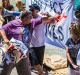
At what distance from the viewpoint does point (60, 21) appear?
9.47m

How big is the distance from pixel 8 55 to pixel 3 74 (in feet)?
→ 1.17

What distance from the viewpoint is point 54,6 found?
9.93 meters

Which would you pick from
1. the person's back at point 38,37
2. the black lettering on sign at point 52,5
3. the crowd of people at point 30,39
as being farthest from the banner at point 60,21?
the crowd of people at point 30,39

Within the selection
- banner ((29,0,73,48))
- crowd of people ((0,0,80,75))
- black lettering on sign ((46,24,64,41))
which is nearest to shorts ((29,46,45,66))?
crowd of people ((0,0,80,75))

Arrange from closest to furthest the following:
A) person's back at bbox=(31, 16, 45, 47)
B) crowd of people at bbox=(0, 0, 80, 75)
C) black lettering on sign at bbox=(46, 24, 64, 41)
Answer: crowd of people at bbox=(0, 0, 80, 75)
person's back at bbox=(31, 16, 45, 47)
black lettering on sign at bbox=(46, 24, 64, 41)

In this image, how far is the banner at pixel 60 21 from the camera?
937 centimetres

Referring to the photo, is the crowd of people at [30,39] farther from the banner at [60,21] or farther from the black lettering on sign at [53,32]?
the black lettering on sign at [53,32]

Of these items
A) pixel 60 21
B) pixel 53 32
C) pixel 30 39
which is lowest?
pixel 53 32

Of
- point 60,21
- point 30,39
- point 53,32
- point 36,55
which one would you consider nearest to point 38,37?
point 36,55

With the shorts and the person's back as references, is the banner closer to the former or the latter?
the person's back

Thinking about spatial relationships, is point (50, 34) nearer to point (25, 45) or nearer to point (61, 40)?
point (61, 40)

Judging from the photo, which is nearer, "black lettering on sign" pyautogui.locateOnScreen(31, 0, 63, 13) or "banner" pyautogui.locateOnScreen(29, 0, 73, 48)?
"banner" pyautogui.locateOnScreen(29, 0, 73, 48)

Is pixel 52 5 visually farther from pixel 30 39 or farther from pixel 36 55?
pixel 30 39

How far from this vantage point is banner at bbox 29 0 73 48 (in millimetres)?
9370
